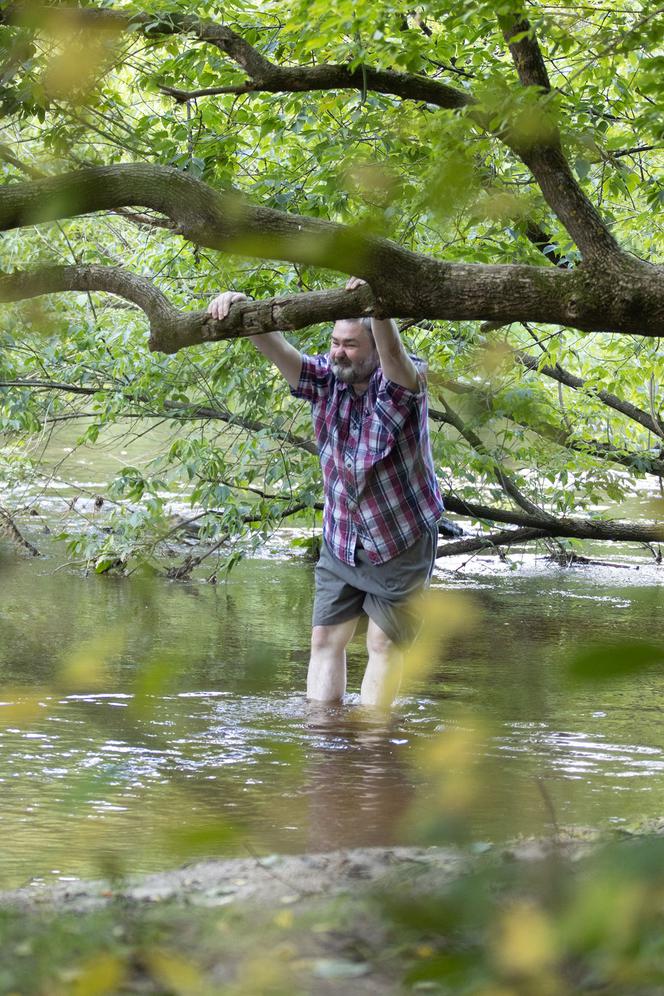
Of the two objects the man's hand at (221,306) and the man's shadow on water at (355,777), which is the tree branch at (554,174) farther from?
the man's shadow on water at (355,777)

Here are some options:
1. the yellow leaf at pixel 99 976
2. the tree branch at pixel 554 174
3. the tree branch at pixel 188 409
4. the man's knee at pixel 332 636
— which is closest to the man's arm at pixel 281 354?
the man's knee at pixel 332 636

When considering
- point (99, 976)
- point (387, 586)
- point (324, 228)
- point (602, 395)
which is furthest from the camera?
point (602, 395)

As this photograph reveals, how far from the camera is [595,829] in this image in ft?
11.8

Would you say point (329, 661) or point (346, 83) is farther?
point (346, 83)

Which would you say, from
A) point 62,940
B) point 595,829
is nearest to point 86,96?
point 62,940

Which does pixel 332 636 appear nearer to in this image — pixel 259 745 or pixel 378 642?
pixel 378 642

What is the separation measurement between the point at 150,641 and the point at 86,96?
243 inches

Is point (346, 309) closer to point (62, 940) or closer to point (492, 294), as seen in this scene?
point (492, 294)

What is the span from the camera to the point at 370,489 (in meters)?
5.70

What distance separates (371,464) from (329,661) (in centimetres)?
113

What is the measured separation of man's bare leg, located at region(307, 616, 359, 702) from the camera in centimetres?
608

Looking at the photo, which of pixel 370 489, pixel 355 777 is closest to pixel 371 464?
pixel 370 489

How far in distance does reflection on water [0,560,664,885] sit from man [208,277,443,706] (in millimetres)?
490

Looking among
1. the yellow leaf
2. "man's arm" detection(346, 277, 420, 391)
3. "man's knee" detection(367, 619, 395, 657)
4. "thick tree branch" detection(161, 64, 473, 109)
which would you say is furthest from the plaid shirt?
the yellow leaf
